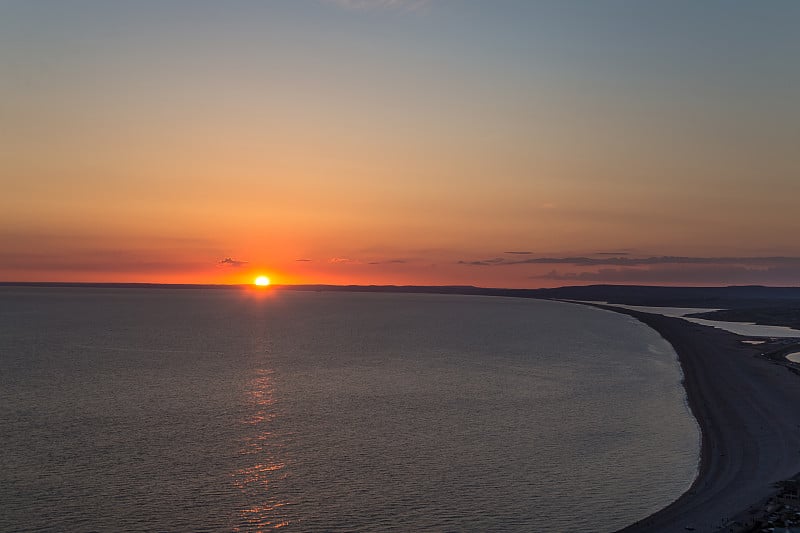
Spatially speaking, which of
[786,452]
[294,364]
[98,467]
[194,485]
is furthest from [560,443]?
[294,364]

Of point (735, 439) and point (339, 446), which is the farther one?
point (735, 439)

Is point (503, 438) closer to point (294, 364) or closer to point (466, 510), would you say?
point (466, 510)

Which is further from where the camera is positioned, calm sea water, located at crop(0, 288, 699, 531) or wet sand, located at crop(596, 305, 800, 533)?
calm sea water, located at crop(0, 288, 699, 531)

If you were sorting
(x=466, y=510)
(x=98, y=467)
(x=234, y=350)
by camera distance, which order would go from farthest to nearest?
(x=234, y=350)
(x=98, y=467)
(x=466, y=510)
